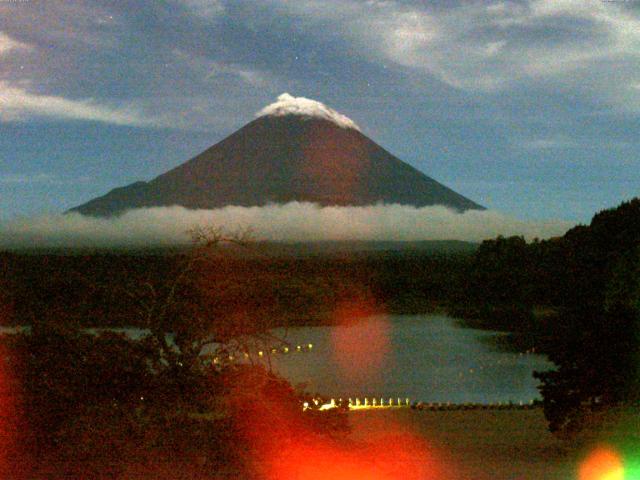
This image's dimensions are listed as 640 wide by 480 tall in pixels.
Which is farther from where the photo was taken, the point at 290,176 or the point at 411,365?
the point at 290,176

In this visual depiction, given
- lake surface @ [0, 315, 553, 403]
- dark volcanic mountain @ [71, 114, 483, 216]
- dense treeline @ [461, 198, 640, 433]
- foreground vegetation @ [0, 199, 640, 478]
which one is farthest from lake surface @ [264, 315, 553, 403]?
dark volcanic mountain @ [71, 114, 483, 216]

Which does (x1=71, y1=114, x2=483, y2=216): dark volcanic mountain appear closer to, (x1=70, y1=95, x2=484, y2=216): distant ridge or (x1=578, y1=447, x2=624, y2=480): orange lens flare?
(x1=70, y1=95, x2=484, y2=216): distant ridge

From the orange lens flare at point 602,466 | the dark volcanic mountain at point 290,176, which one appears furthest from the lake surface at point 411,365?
the dark volcanic mountain at point 290,176

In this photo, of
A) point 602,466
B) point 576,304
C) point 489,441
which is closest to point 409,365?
point 576,304

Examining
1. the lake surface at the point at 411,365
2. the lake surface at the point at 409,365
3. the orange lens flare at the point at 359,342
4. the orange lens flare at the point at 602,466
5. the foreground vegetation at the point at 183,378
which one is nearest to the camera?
the foreground vegetation at the point at 183,378

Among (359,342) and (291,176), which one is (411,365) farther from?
(291,176)

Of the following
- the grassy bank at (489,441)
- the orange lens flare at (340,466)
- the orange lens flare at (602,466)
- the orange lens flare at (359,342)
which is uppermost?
the orange lens flare at (340,466)

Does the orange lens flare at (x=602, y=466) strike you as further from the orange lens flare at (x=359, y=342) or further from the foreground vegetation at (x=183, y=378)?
the orange lens flare at (x=359, y=342)
